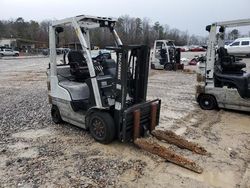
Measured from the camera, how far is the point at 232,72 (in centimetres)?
784

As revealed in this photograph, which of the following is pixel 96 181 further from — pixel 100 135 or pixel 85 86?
pixel 85 86

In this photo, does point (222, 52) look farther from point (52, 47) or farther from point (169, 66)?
point (169, 66)

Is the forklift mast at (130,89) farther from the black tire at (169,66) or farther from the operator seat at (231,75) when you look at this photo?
the black tire at (169,66)

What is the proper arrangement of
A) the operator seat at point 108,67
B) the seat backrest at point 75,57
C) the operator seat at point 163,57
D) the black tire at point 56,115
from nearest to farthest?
the operator seat at point 108,67 < the seat backrest at point 75,57 < the black tire at point 56,115 < the operator seat at point 163,57

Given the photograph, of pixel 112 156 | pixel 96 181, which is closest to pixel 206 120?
pixel 112 156

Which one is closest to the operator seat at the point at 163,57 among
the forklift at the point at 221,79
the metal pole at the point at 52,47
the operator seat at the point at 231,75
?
the forklift at the point at 221,79

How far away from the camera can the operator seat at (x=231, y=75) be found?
736 centimetres

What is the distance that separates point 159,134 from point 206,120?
195 cm

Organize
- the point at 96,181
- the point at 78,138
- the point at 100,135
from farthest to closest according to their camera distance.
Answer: the point at 78,138
the point at 100,135
the point at 96,181

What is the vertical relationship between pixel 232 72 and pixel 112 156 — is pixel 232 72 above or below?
above

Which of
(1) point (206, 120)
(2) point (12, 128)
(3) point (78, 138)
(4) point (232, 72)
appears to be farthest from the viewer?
(4) point (232, 72)

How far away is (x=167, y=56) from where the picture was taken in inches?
736

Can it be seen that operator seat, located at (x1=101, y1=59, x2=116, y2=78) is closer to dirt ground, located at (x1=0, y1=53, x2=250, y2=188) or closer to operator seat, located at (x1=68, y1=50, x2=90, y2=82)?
operator seat, located at (x1=68, y1=50, x2=90, y2=82)

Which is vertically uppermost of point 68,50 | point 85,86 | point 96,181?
point 68,50
